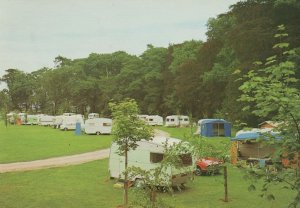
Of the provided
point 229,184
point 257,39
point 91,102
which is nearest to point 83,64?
point 91,102

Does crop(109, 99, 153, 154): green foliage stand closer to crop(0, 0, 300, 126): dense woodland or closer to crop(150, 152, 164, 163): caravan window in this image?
crop(150, 152, 164, 163): caravan window

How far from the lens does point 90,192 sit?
19656 millimetres

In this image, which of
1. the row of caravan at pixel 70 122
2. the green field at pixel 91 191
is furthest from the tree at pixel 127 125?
the row of caravan at pixel 70 122

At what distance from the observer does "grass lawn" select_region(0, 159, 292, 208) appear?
56.7ft

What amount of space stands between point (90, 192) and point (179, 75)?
56.0 meters

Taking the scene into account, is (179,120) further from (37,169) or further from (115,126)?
(115,126)

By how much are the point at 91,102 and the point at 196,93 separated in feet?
137

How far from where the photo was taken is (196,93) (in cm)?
6650

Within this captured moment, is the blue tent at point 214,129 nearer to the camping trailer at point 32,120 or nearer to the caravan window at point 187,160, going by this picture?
the caravan window at point 187,160

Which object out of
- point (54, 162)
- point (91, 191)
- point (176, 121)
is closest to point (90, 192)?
point (91, 191)

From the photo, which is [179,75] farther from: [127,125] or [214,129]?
[127,125]

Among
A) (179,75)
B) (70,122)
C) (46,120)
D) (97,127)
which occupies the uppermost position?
(179,75)

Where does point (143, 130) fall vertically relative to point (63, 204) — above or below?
above

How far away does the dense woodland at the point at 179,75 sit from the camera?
41.7m
